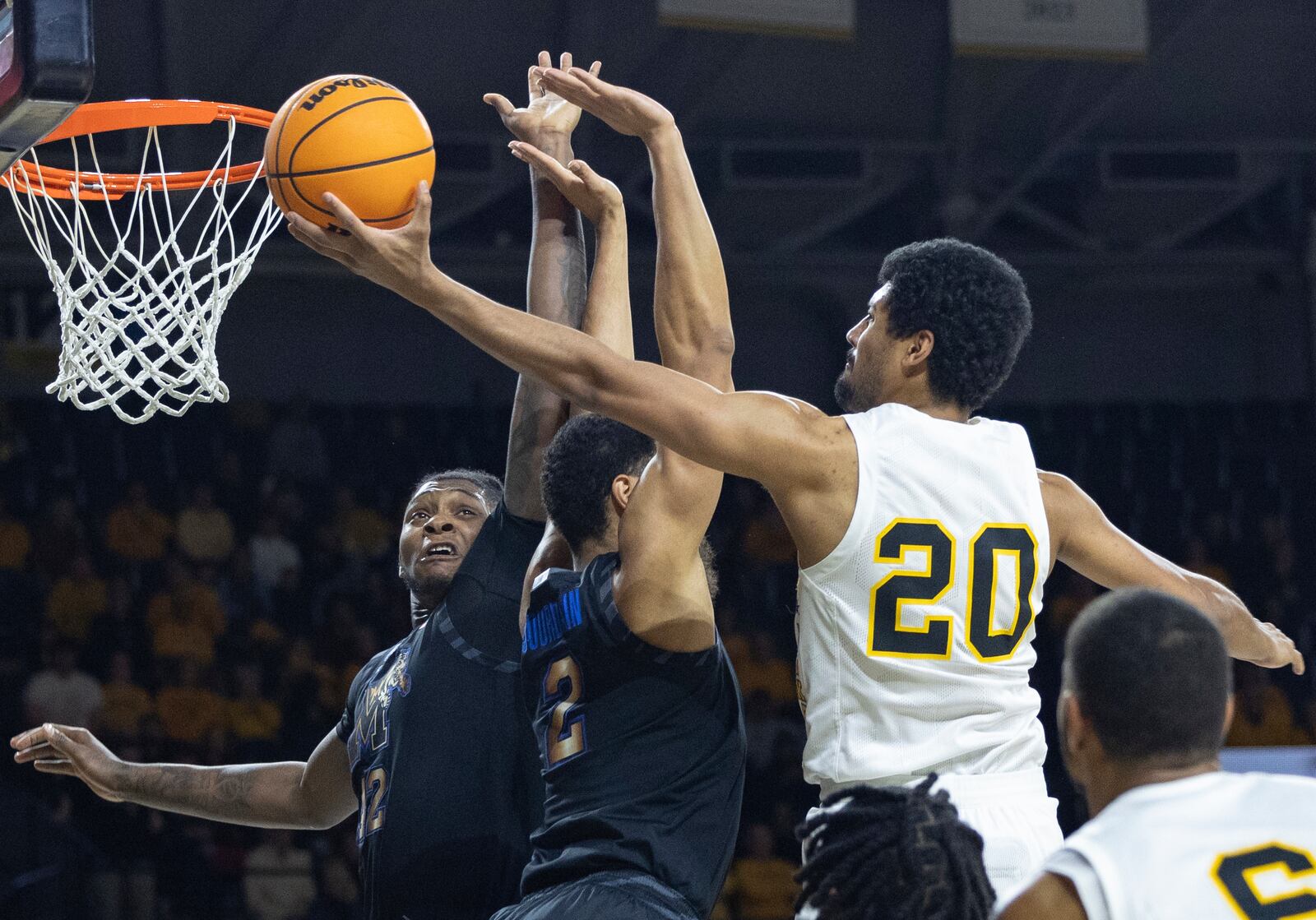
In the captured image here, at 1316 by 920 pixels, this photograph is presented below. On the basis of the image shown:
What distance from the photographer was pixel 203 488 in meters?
11.2

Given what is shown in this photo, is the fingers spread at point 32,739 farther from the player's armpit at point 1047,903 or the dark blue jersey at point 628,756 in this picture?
the player's armpit at point 1047,903

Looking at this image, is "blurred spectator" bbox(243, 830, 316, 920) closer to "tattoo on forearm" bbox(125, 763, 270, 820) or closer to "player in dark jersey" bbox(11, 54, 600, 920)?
"tattoo on forearm" bbox(125, 763, 270, 820)

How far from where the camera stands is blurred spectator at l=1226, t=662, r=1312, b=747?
36.1 feet

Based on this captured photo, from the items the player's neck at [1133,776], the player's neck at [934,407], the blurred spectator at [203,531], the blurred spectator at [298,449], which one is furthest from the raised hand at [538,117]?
the blurred spectator at [298,449]

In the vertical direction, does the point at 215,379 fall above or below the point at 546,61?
below

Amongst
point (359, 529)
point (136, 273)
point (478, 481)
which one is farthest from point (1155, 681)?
point (359, 529)

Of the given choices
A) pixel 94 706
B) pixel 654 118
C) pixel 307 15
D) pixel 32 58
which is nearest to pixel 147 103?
pixel 32 58

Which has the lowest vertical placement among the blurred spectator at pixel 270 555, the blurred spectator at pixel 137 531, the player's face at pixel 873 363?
the blurred spectator at pixel 270 555

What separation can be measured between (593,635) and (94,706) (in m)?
7.40

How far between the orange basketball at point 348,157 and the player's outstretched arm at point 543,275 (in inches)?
22.4

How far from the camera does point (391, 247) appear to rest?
276 cm

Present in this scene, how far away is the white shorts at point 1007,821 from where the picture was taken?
2.75 meters

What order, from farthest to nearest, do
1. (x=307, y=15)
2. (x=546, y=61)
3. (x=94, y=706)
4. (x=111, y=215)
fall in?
(x=307, y=15)
(x=94, y=706)
(x=111, y=215)
(x=546, y=61)

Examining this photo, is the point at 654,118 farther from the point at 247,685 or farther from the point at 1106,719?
the point at 247,685
